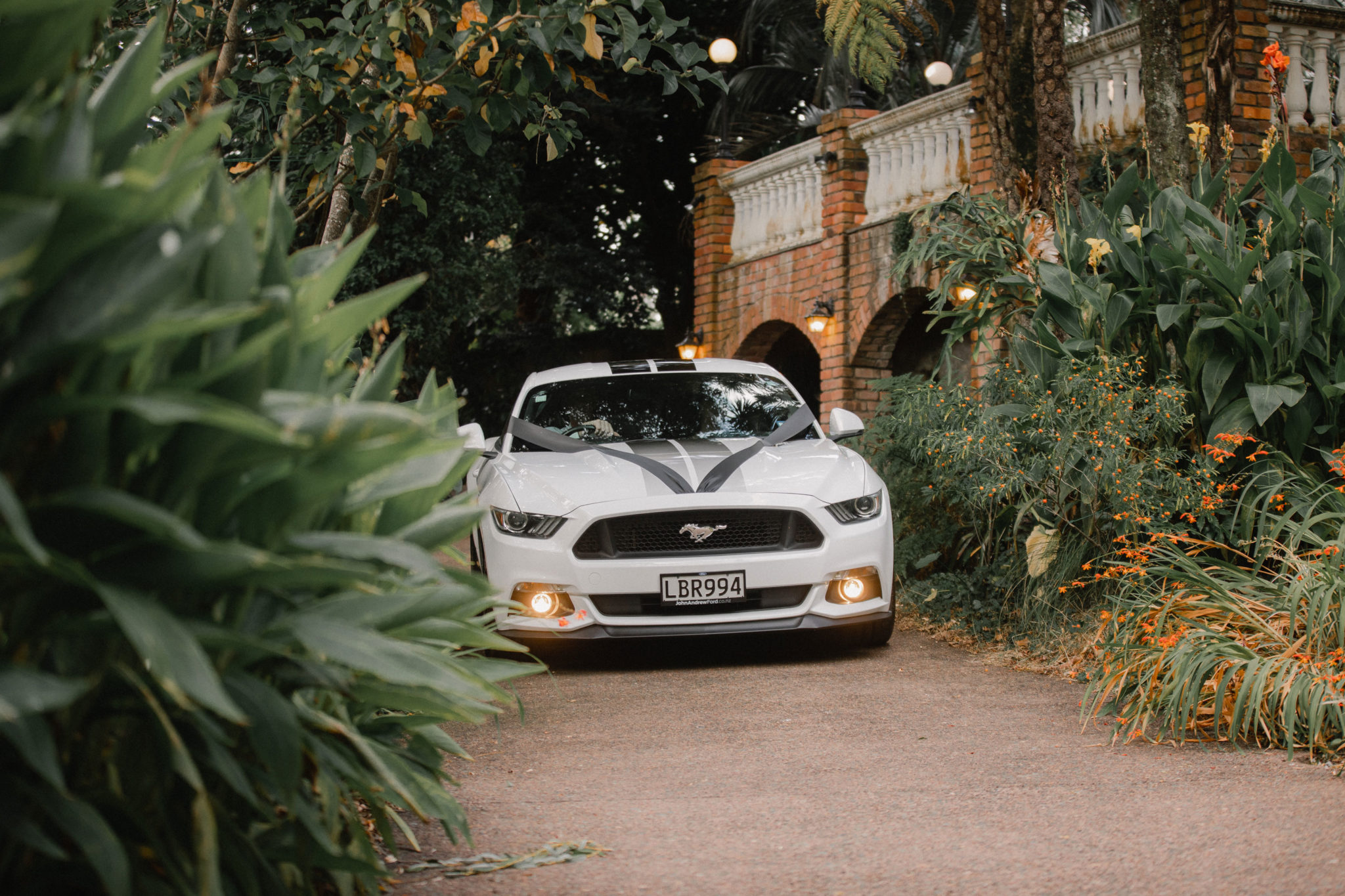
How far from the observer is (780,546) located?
5.80m

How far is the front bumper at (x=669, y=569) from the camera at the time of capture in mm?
5617

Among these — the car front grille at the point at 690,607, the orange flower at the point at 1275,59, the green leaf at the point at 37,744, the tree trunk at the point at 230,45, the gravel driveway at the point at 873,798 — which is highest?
the tree trunk at the point at 230,45

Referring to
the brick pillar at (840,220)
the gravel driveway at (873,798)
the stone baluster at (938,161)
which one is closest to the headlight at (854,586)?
the gravel driveway at (873,798)

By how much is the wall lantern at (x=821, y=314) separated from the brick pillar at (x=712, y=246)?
2.37 meters

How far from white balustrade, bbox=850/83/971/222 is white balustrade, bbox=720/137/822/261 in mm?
765

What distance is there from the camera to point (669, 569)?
564 cm

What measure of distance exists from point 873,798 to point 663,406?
11.8 ft

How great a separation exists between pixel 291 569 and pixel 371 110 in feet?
13.5

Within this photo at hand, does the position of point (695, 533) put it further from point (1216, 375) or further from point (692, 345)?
point (692, 345)

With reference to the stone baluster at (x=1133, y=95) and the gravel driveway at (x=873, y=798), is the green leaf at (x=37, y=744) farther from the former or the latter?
the stone baluster at (x=1133, y=95)

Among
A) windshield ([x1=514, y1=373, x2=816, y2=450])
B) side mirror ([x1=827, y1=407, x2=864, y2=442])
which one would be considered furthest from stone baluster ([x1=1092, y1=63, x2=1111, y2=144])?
side mirror ([x1=827, y1=407, x2=864, y2=442])

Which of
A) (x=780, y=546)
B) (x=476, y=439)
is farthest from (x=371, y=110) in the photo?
(x=780, y=546)

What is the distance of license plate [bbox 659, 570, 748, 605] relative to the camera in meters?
5.66

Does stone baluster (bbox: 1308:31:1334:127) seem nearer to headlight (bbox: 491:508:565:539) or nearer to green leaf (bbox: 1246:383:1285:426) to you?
green leaf (bbox: 1246:383:1285:426)
